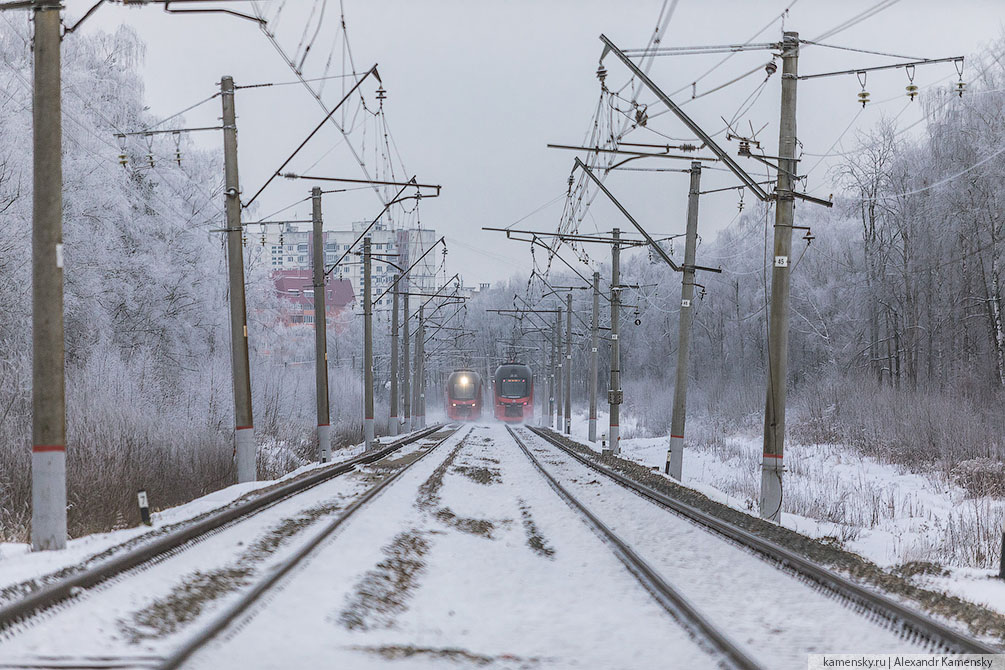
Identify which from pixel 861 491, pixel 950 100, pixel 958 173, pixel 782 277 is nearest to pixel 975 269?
pixel 958 173

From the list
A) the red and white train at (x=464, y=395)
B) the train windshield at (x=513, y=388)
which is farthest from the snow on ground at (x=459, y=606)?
the red and white train at (x=464, y=395)

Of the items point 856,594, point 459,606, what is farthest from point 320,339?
point 856,594

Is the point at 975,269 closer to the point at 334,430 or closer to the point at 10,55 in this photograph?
the point at 334,430

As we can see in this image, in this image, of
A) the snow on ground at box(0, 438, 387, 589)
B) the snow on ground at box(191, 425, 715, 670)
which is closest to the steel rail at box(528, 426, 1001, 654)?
the snow on ground at box(191, 425, 715, 670)

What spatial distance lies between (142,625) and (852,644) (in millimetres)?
4508

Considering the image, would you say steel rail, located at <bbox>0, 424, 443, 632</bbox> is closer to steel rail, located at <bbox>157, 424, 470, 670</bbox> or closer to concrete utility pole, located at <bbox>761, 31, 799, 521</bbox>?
steel rail, located at <bbox>157, 424, 470, 670</bbox>

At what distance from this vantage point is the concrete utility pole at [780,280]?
47.1ft

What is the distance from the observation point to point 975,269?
33.2 metres

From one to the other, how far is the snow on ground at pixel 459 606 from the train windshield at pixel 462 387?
5280 centimetres

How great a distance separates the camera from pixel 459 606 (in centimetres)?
689

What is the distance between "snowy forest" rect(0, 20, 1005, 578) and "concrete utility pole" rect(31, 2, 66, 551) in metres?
2.44

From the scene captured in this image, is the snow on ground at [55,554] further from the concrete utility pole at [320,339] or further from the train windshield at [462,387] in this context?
the train windshield at [462,387]

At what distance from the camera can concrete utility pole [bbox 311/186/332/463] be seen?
24.6 m

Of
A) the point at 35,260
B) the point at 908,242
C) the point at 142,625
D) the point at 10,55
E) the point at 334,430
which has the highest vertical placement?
the point at 10,55
